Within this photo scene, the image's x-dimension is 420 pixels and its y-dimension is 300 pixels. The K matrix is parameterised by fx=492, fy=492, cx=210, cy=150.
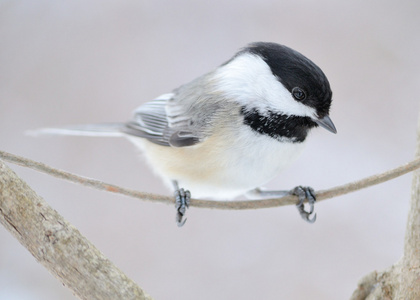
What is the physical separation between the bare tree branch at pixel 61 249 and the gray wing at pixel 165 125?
1.38 ft

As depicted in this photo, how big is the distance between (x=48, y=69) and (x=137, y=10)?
1.33 ft

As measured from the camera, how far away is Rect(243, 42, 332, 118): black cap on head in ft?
2.99

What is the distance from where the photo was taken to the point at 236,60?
3.67ft

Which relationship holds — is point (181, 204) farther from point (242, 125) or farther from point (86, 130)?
point (86, 130)

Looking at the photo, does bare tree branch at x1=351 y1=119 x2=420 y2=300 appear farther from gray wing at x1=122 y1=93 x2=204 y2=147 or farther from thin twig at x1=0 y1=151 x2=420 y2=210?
gray wing at x1=122 y1=93 x2=204 y2=147

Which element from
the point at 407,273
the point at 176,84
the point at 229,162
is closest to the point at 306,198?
the point at 229,162

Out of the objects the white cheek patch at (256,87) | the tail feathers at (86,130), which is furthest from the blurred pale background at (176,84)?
the white cheek patch at (256,87)

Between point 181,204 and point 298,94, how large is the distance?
0.39 m

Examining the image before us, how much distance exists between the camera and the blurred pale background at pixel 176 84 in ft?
5.39

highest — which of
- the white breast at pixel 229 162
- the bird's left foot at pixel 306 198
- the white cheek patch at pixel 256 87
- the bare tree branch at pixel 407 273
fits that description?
the white cheek patch at pixel 256 87

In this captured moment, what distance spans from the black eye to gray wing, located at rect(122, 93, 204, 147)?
27 centimetres

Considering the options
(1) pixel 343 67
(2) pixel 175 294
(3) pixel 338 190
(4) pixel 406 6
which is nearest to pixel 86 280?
(3) pixel 338 190

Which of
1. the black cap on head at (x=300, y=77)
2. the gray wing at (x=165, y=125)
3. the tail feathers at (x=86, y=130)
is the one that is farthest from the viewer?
the tail feathers at (x=86, y=130)

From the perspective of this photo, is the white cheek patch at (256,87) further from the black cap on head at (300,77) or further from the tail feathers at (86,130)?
the tail feathers at (86,130)
